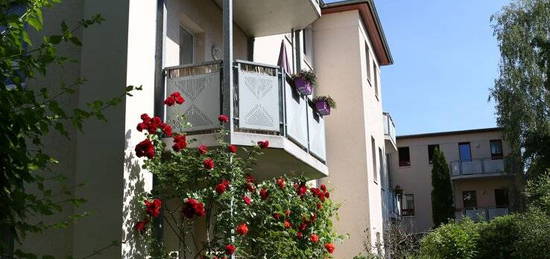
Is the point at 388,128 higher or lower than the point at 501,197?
higher

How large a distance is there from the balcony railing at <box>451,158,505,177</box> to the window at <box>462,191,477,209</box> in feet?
8.18

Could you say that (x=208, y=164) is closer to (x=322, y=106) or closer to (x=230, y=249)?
(x=230, y=249)

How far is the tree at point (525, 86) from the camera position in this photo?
32031 millimetres

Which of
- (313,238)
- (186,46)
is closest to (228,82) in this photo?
(186,46)

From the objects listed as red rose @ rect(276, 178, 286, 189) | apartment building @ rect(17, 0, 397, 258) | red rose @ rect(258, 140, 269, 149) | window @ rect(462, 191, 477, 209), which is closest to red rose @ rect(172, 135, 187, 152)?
apartment building @ rect(17, 0, 397, 258)

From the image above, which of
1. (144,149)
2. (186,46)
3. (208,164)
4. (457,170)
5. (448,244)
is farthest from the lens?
(457,170)

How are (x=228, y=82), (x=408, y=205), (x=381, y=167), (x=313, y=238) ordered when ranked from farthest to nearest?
(x=408, y=205) < (x=381, y=167) < (x=313, y=238) < (x=228, y=82)

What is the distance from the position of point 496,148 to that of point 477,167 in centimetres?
330

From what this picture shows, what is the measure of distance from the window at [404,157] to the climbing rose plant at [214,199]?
41424mm

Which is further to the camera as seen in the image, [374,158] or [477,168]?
[477,168]

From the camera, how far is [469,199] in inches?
1902

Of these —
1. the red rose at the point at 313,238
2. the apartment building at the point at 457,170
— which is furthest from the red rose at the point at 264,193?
the apartment building at the point at 457,170

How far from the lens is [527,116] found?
32.5m

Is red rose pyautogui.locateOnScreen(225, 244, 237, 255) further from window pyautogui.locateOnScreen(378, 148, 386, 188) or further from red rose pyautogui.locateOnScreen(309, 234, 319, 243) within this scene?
Result: window pyautogui.locateOnScreen(378, 148, 386, 188)
